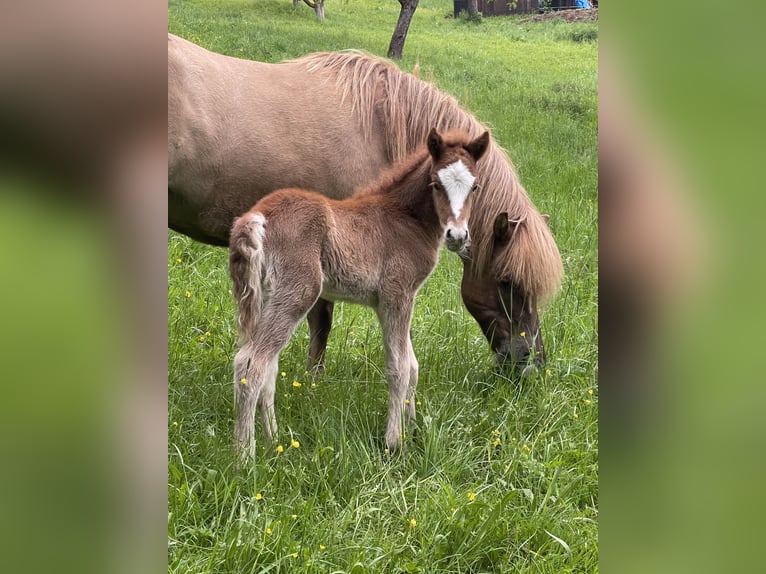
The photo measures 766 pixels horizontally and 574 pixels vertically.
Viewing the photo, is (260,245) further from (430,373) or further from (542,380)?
(542,380)

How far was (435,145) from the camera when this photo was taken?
3363 millimetres

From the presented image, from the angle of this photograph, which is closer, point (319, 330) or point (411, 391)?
point (411, 391)

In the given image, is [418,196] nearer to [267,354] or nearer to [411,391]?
[411,391]

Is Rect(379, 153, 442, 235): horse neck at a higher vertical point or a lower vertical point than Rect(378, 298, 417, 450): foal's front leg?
higher

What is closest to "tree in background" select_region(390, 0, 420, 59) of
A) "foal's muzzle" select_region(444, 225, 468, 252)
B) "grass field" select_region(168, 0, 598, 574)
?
"grass field" select_region(168, 0, 598, 574)

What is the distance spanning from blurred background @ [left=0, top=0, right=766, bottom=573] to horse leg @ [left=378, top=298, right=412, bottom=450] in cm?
283

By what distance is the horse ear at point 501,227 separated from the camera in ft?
13.1

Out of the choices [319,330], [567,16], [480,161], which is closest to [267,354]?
[319,330]

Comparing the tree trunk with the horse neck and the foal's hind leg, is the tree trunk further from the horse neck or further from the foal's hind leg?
the foal's hind leg

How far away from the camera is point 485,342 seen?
465 cm

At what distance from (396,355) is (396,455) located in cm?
49

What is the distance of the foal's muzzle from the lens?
3.15m

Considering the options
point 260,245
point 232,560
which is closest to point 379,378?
point 260,245

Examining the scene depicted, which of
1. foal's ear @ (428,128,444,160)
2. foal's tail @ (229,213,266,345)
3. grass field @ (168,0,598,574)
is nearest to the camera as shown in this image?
grass field @ (168,0,598,574)
